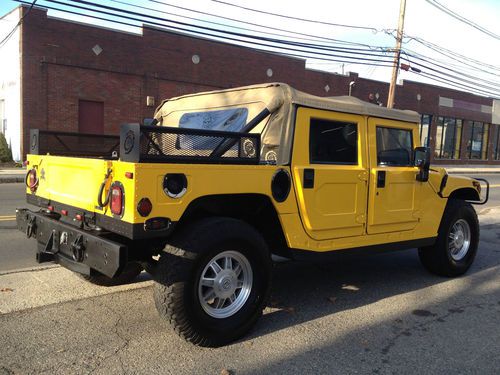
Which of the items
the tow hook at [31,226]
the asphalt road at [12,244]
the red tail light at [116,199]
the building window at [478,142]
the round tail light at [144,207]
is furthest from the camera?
the building window at [478,142]

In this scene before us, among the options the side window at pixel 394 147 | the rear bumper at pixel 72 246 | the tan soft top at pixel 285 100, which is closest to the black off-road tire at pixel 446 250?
the side window at pixel 394 147

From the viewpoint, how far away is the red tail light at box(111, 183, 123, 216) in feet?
11.0

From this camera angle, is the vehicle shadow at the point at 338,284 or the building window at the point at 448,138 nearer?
the vehicle shadow at the point at 338,284

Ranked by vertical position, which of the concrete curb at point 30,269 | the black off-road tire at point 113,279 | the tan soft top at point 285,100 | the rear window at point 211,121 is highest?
the tan soft top at point 285,100

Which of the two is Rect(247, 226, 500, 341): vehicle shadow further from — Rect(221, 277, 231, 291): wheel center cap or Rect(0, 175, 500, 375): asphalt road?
Rect(221, 277, 231, 291): wheel center cap

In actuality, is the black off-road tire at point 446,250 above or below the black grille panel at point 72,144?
below

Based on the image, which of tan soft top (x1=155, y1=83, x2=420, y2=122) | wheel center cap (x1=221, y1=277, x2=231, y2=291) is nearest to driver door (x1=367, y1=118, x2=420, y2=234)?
tan soft top (x1=155, y1=83, x2=420, y2=122)

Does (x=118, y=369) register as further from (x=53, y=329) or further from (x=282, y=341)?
(x=282, y=341)

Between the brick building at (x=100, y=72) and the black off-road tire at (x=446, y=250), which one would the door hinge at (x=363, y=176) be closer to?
the black off-road tire at (x=446, y=250)

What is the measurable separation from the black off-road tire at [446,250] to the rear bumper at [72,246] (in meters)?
3.94

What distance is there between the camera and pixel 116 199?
11.1ft

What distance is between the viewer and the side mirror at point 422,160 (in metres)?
5.14

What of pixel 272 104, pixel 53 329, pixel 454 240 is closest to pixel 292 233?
pixel 272 104

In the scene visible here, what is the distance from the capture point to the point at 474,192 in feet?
20.4
